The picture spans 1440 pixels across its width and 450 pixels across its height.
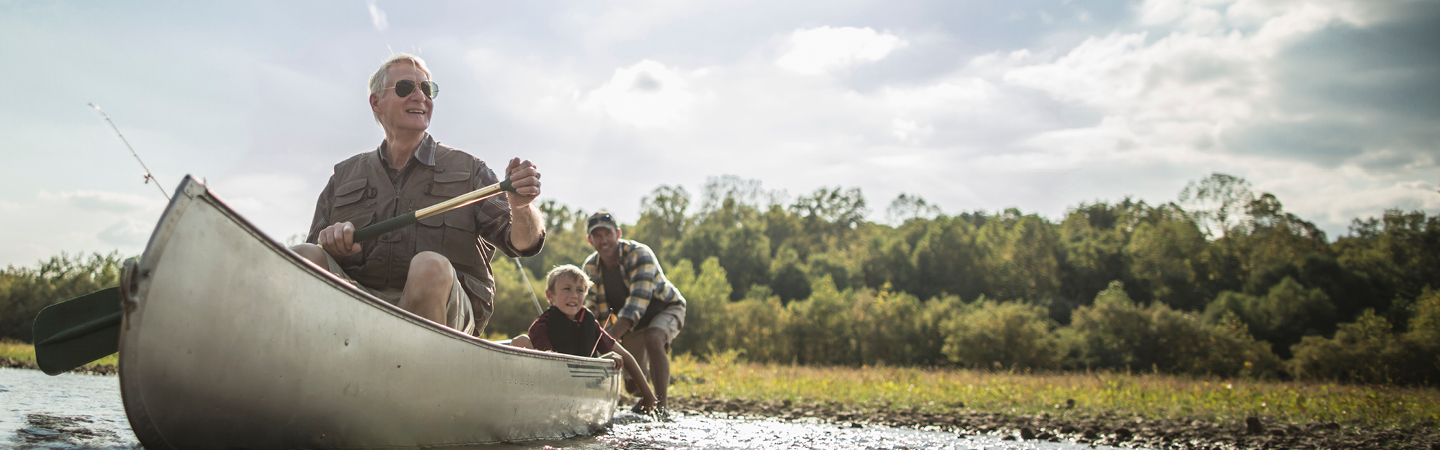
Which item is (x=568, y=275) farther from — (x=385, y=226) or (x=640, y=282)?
(x=385, y=226)

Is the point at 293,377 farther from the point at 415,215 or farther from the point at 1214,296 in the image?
the point at 1214,296

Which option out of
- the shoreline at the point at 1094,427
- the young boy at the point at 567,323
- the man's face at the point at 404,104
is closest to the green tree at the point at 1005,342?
the shoreline at the point at 1094,427

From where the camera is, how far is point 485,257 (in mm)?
4391

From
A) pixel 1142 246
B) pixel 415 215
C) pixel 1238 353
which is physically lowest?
pixel 1238 353

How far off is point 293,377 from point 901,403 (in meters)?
7.13

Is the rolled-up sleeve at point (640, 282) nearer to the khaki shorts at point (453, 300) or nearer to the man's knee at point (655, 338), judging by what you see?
the man's knee at point (655, 338)

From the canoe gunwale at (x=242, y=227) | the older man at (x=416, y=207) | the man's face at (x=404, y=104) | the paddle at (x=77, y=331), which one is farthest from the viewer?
the man's face at (x=404, y=104)

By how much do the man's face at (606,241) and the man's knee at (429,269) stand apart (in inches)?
133

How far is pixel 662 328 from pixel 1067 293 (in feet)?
163

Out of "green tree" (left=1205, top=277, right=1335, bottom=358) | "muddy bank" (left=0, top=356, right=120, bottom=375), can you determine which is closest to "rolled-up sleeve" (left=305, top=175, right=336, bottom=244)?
"muddy bank" (left=0, top=356, right=120, bottom=375)

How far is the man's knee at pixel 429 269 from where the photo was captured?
3.56 m

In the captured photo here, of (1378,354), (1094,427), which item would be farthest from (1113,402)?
(1378,354)

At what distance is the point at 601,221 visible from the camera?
23.2 feet

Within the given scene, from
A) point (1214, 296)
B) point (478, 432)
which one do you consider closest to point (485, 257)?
point (478, 432)
